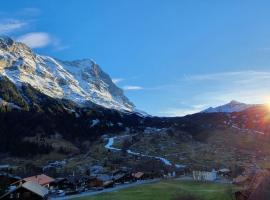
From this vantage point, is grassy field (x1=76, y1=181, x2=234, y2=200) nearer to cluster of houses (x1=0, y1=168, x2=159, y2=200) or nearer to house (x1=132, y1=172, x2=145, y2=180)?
cluster of houses (x1=0, y1=168, x2=159, y2=200)

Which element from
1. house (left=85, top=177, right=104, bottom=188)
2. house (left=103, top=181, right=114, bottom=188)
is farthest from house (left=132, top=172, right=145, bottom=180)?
house (left=85, top=177, right=104, bottom=188)

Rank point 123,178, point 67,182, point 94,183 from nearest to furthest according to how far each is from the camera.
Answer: point 67,182, point 94,183, point 123,178

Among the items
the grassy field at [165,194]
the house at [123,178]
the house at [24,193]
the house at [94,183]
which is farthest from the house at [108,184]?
the house at [24,193]

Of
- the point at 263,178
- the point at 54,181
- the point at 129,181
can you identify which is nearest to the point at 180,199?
the point at 263,178

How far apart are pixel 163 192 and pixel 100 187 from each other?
127 ft

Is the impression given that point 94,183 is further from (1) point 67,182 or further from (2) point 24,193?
(2) point 24,193

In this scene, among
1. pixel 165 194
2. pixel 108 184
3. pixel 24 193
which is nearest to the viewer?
pixel 24 193

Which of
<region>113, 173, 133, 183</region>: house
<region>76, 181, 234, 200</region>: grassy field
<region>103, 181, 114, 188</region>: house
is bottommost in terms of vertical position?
<region>76, 181, 234, 200</region>: grassy field

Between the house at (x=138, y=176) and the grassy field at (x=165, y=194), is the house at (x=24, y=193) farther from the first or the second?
the house at (x=138, y=176)

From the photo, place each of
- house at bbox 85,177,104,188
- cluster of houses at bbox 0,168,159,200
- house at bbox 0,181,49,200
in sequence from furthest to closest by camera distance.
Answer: house at bbox 85,177,104,188, cluster of houses at bbox 0,168,159,200, house at bbox 0,181,49,200

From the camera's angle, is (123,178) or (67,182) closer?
(67,182)

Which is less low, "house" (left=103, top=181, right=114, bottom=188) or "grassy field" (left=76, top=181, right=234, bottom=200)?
"house" (left=103, top=181, right=114, bottom=188)

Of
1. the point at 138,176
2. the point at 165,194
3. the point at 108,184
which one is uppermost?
the point at 138,176

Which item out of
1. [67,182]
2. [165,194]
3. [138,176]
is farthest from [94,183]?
[165,194]
